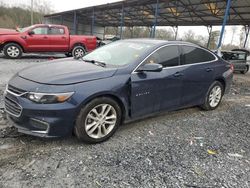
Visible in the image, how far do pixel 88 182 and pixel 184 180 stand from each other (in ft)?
3.63

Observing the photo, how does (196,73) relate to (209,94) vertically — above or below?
above

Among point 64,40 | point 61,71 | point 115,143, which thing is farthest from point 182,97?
point 64,40

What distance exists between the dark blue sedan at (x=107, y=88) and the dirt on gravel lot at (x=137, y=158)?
275mm

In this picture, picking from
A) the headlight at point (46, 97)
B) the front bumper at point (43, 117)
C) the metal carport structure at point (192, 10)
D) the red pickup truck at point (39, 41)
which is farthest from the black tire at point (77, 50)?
the headlight at point (46, 97)

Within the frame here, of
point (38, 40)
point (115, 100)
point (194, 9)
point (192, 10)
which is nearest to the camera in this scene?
point (115, 100)

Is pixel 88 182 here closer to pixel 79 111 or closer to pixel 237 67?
pixel 79 111

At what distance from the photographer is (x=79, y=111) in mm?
3049

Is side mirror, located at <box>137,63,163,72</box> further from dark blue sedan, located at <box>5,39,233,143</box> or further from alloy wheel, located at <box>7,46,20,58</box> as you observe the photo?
alloy wheel, located at <box>7,46,20,58</box>

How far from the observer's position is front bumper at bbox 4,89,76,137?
2867 millimetres

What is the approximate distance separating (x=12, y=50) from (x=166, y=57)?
365 inches

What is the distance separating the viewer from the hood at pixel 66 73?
9.96 ft

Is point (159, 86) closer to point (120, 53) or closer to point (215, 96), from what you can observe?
point (120, 53)

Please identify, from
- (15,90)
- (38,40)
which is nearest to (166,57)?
(15,90)

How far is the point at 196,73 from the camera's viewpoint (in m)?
4.50
